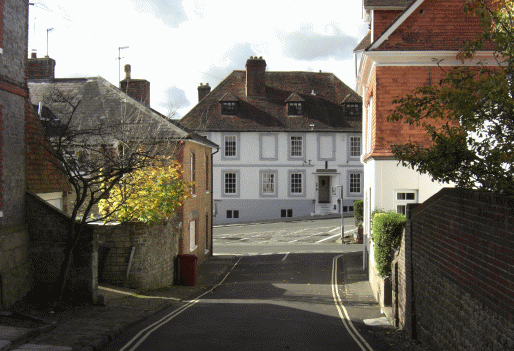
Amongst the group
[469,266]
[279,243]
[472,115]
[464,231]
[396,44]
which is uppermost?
[396,44]

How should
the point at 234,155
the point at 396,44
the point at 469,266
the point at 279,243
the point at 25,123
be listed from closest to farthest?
the point at 469,266, the point at 25,123, the point at 396,44, the point at 279,243, the point at 234,155

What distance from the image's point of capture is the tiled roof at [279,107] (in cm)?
4228

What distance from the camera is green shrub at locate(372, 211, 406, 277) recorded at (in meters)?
12.7

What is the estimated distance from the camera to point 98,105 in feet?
69.3

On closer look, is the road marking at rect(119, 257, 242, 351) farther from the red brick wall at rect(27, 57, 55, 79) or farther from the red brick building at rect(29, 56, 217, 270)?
the red brick wall at rect(27, 57, 55, 79)

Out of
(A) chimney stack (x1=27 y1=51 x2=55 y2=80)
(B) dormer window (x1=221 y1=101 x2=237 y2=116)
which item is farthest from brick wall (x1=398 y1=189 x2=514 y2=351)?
(B) dormer window (x1=221 y1=101 x2=237 y2=116)

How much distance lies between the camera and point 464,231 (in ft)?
23.6

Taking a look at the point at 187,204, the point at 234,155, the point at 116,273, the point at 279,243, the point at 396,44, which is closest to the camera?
the point at 116,273

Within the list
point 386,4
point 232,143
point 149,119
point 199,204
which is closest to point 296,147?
point 232,143

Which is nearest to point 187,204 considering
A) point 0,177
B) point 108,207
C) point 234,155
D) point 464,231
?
point 108,207

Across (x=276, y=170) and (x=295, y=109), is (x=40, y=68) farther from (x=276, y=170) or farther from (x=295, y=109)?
(x=295, y=109)

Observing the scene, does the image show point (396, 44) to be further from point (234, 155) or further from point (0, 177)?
point (234, 155)

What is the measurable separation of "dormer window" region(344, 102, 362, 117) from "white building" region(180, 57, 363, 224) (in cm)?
12

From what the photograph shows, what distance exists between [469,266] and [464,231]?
1.73 feet
